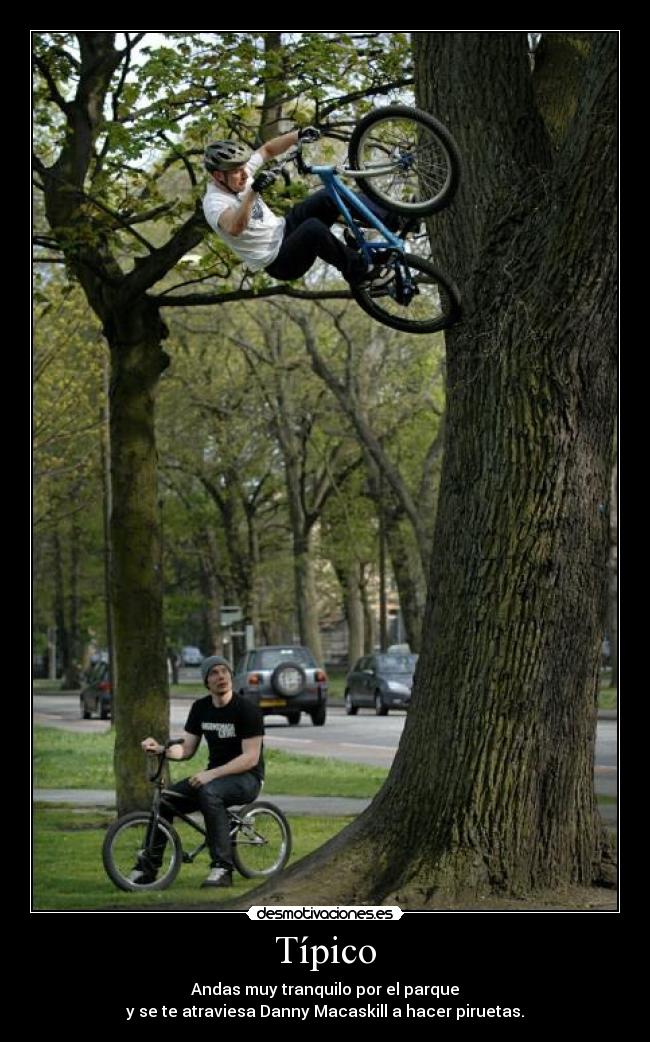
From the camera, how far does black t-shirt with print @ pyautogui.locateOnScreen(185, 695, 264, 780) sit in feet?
35.5

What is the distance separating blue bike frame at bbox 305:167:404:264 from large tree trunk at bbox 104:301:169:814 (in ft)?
20.4

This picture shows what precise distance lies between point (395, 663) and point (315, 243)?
30.8 metres

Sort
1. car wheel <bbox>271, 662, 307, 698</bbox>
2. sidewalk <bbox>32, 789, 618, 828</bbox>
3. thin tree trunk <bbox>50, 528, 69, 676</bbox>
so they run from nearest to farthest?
sidewalk <bbox>32, 789, 618, 828</bbox>
car wheel <bbox>271, 662, 307, 698</bbox>
thin tree trunk <bbox>50, 528, 69, 676</bbox>

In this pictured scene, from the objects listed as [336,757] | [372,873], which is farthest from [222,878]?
[336,757]

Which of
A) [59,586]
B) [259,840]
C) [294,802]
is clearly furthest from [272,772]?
[59,586]

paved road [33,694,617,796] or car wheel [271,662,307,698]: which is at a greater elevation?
car wheel [271,662,307,698]

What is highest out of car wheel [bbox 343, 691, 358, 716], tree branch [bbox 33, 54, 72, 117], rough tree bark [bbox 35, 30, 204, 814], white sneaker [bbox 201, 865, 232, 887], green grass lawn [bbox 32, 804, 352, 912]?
tree branch [bbox 33, 54, 72, 117]

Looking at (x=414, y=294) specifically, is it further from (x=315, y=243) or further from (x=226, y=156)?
(x=226, y=156)

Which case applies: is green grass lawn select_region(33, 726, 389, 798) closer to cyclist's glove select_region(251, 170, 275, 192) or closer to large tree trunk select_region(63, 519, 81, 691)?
cyclist's glove select_region(251, 170, 275, 192)

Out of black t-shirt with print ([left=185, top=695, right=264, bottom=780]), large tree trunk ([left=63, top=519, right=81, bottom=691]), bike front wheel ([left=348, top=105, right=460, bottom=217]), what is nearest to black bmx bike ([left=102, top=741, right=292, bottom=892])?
black t-shirt with print ([left=185, top=695, right=264, bottom=780])

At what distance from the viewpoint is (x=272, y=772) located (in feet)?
71.8
